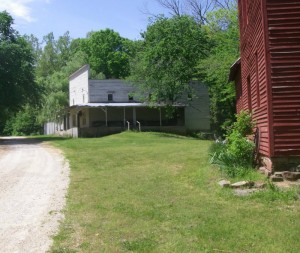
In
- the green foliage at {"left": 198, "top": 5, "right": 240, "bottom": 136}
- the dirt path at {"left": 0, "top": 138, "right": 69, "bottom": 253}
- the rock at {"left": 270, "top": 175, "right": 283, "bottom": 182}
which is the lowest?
the dirt path at {"left": 0, "top": 138, "right": 69, "bottom": 253}

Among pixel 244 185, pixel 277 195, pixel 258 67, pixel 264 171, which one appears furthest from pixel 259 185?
pixel 258 67

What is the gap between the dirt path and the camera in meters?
6.93

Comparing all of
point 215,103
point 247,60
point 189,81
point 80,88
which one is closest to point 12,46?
point 80,88

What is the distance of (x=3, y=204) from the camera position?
10078mm

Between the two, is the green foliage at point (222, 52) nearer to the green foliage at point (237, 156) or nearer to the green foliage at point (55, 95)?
the green foliage at point (237, 156)

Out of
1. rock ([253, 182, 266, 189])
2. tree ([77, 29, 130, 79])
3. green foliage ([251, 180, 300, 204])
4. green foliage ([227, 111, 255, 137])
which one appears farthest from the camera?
tree ([77, 29, 130, 79])

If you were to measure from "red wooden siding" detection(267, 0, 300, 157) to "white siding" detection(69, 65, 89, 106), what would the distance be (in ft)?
118

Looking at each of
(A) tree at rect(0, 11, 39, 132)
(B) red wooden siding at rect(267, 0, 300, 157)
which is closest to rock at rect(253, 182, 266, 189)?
(B) red wooden siding at rect(267, 0, 300, 157)

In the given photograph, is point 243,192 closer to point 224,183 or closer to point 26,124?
point 224,183

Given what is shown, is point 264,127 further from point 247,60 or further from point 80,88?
point 80,88

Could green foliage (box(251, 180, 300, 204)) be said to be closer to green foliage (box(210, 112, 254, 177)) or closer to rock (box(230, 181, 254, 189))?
A: rock (box(230, 181, 254, 189))

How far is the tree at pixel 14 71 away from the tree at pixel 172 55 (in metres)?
10.9

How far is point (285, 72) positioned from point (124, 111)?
3251 cm

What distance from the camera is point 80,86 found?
1923 inches
